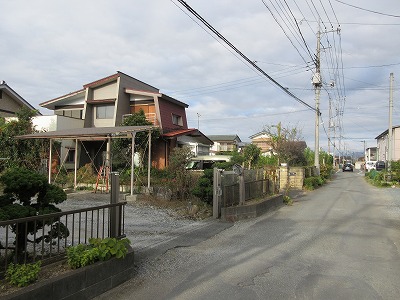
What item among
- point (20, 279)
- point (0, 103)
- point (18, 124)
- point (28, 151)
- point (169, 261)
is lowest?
point (169, 261)

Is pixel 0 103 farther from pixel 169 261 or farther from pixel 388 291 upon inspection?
pixel 388 291

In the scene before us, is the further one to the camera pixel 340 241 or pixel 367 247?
pixel 340 241

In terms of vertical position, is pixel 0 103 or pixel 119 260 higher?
pixel 0 103

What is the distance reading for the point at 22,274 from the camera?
13.0 feet

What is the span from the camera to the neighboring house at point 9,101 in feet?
86.4

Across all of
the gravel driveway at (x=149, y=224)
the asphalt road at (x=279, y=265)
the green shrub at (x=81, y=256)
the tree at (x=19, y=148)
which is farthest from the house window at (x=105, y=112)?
the green shrub at (x=81, y=256)

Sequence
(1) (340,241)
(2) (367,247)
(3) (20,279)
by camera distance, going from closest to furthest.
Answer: (3) (20,279) < (2) (367,247) < (1) (340,241)

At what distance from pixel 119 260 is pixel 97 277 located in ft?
1.63

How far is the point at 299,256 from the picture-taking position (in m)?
6.89

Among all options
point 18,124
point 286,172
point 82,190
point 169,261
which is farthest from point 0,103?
point 169,261

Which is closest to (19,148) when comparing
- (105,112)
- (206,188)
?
(105,112)

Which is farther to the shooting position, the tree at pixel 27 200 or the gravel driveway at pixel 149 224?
the gravel driveway at pixel 149 224

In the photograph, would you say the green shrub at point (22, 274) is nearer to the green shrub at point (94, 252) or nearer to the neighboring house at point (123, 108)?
the green shrub at point (94, 252)

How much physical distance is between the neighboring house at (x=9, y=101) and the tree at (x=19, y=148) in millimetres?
4686
